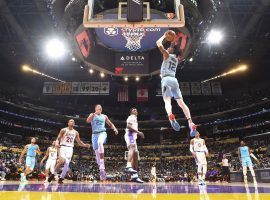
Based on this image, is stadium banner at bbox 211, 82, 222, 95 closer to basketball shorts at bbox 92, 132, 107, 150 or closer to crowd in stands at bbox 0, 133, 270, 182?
crowd in stands at bbox 0, 133, 270, 182

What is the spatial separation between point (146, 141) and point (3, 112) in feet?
68.7

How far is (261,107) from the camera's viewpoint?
32719 millimetres

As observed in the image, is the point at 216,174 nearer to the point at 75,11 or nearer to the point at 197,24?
the point at 197,24

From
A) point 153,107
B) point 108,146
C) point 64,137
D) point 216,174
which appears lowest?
point 216,174

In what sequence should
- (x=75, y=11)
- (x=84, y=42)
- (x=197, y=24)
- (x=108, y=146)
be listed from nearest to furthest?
(x=75, y=11) < (x=197, y=24) < (x=84, y=42) < (x=108, y=146)

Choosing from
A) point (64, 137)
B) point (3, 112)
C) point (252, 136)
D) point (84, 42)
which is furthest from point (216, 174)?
point (3, 112)

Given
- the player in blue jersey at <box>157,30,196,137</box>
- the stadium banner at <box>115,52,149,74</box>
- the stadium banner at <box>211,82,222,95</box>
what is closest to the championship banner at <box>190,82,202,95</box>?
the stadium banner at <box>211,82,222,95</box>

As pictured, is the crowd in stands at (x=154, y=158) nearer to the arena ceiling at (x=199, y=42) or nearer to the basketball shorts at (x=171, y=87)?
the arena ceiling at (x=199, y=42)

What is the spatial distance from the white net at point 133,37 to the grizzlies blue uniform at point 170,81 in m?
9.35

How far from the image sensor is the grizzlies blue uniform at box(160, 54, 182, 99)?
6.29m

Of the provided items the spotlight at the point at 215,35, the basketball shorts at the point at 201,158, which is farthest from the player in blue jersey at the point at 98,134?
the spotlight at the point at 215,35

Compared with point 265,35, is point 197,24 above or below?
below

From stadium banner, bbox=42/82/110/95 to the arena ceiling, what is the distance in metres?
1.84

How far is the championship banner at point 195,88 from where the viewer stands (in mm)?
31953
